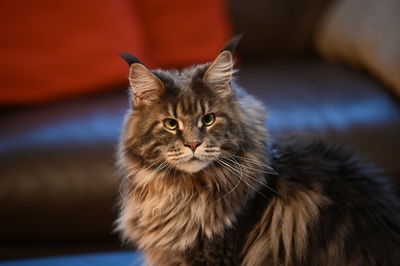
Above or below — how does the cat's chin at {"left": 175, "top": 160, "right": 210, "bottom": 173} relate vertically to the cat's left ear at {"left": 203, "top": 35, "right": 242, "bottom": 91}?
below

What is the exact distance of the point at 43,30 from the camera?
1.93 meters

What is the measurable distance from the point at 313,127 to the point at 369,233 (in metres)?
0.63

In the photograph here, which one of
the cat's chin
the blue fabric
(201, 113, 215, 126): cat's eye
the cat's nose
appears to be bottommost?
the blue fabric

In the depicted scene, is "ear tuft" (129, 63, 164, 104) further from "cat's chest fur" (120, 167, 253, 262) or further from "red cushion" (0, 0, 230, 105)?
"red cushion" (0, 0, 230, 105)

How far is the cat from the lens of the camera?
3.68 feet

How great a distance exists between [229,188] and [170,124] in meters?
0.23

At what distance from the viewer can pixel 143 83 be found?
116cm

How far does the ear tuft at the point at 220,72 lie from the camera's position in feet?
3.67

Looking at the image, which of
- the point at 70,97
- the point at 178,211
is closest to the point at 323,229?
the point at 178,211

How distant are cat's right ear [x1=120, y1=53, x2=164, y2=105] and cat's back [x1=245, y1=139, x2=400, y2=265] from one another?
361 mm

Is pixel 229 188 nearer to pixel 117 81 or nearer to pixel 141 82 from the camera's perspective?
pixel 141 82

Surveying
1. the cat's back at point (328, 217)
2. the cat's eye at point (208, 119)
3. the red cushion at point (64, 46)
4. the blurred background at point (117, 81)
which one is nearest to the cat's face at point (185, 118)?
the cat's eye at point (208, 119)

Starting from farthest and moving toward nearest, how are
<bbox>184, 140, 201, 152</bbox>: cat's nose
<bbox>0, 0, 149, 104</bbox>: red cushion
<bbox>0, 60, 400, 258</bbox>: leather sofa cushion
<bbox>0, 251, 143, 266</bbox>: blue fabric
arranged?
<bbox>0, 0, 149, 104</bbox>: red cushion < <bbox>0, 60, 400, 258</bbox>: leather sofa cushion < <bbox>0, 251, 143, 266</bbox>: blue fabric < <bbox>184, 140, 201, 152</bbox>: cat's nose

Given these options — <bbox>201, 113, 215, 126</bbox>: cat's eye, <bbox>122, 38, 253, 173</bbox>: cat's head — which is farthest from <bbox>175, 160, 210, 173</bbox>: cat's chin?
<bbox>201, 113, 215, 126</bbox>: cat's eye
